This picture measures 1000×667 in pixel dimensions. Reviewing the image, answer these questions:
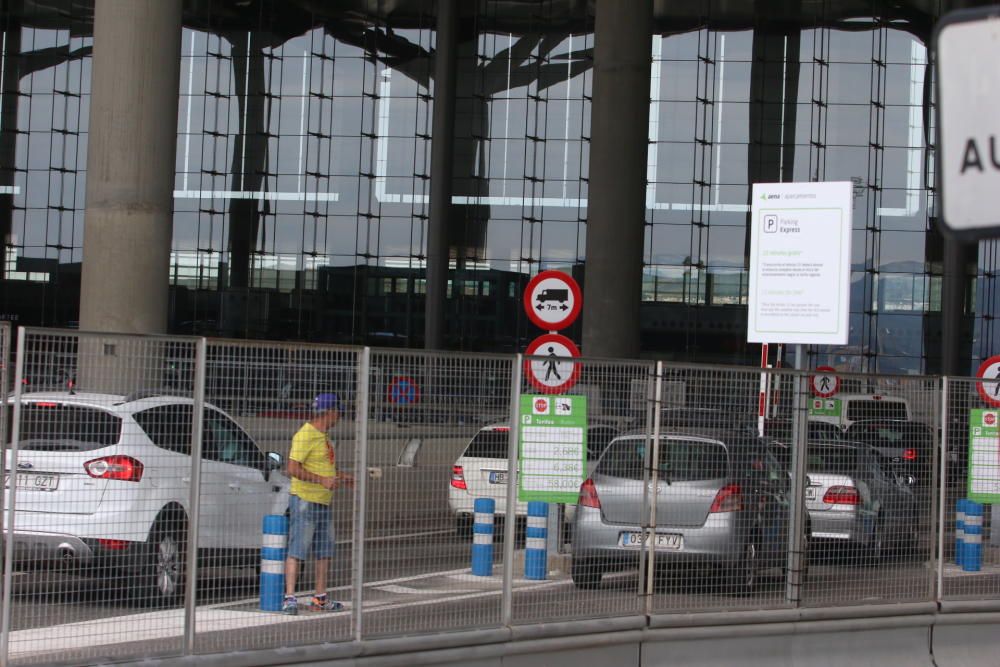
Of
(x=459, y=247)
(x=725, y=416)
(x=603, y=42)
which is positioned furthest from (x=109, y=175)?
(x=459, y=247)

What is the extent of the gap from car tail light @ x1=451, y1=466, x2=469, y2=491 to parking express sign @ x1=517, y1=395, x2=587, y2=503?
22.9 inches

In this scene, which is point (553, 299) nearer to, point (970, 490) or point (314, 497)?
point (970, 490)

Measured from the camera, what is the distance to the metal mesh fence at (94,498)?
704cm

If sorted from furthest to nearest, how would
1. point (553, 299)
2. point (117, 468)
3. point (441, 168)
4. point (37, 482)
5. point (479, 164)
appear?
point (479, 164), point (441, 168), point (553, 299), point (117, 468), point (37, 482)

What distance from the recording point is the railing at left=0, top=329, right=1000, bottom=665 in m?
7.29

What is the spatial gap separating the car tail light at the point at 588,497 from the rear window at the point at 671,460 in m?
0.18

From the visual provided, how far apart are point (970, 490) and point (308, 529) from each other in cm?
540

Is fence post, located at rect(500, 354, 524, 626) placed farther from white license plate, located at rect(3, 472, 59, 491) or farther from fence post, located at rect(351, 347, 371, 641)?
white license plate, located at rect(3, 472, 59, 491)

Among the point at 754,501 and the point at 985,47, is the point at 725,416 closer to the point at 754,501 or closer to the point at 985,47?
the point at 754,501

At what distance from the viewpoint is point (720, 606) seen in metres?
9.43

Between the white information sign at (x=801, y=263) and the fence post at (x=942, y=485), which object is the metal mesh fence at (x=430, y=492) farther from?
the fence post at (x=942, y=485)

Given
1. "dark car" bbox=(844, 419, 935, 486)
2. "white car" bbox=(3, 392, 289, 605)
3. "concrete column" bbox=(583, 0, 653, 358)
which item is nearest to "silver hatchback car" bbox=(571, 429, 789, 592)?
"dark car" bbox=(844, 419, 935, 486)

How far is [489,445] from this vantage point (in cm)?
904

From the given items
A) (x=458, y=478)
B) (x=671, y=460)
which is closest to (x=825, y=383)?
(x=671, y=460)
